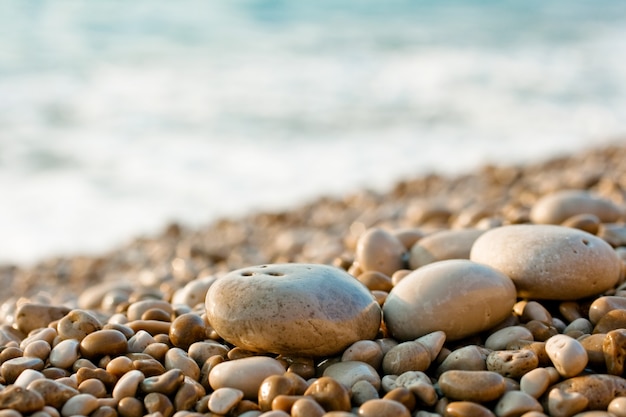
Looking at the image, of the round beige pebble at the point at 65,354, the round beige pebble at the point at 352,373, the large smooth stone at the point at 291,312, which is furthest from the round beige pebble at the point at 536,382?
the round beige pebble at the point at 65,354

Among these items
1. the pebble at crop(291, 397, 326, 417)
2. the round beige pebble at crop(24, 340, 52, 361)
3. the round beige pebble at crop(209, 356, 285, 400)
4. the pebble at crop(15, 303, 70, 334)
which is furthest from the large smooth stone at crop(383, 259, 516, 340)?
the pebble at crop(15, 303, 70, 334)

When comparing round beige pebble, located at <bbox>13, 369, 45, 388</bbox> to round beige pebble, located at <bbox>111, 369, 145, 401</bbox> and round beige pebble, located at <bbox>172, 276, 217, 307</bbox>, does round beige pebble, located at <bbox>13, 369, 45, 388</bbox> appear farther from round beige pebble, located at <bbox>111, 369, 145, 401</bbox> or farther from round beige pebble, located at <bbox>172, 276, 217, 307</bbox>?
round beige pebble, located at <bbox>172, 276, 217, 307</bbox>

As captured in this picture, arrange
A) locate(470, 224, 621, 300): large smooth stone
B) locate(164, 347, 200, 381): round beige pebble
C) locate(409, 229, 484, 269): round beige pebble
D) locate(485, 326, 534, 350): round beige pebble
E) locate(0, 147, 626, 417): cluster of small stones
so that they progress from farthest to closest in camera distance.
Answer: locate(409, 229, 484, 269): round beige pebble < locate(470, 224, 621, 300): large smooth stone < locate(485, 326, 534, 350): round beige pebble < locate(164, 347, 200, 381): round beige pebble < locate(0, 147, 626, 417): cluster of small stones

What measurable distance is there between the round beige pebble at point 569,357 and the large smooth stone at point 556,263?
438 mm

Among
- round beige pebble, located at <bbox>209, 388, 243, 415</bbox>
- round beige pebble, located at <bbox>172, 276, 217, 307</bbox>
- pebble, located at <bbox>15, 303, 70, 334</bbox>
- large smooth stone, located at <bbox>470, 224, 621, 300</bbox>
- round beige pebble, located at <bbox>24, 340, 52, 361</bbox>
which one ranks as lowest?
round beige pebble, located at <bbox>172, 276, 217, 307</bbox>

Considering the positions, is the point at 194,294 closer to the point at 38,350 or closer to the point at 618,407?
the point at 38,350

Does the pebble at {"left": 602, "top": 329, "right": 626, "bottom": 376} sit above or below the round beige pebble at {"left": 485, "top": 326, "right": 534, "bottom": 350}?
above

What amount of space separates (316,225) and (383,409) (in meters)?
3.79

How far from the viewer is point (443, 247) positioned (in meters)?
2.94

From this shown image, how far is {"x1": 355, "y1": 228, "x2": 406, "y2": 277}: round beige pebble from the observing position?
295 centimetres

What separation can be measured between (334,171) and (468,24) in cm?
1167

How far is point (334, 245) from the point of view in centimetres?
414

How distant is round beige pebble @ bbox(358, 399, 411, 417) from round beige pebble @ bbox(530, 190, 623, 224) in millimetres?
1826

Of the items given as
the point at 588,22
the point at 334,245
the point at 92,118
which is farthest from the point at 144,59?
the point at 588,22
